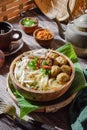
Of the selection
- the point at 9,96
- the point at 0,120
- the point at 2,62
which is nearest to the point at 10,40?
the point at 2,62

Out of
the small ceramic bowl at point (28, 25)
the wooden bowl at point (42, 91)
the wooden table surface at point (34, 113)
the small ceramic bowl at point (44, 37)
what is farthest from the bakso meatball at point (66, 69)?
the small ceramic bowl at point (28, 25)

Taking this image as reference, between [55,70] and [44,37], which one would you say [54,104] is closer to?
[55,70]

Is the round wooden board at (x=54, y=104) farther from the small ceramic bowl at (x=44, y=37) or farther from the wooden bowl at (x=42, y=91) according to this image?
the small ceramic bowl at (x=44, y=37)

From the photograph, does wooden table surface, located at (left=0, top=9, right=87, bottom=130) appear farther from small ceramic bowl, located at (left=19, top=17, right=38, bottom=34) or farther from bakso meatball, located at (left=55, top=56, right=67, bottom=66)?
bakso meatball, located at (left=55, top=56, right=67, bottom=66)

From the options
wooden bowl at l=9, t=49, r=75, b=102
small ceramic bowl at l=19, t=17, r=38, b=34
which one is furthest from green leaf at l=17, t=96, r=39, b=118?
small ceramic bowl at l=19, t=17, r=38, b=34

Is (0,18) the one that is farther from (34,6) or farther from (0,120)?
(0,120)

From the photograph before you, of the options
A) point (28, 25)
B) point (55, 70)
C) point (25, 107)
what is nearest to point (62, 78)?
point (55, 70)
